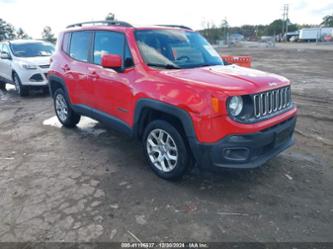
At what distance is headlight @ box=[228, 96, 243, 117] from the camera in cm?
309

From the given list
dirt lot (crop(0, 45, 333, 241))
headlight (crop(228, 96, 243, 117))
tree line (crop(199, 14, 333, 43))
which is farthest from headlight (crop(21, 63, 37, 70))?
tree line (crop(199, 14, 333, 43))

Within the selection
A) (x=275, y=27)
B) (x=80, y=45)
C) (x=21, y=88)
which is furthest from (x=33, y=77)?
(x=275, y=27)

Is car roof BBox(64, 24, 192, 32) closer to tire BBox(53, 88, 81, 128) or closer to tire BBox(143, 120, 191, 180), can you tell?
tire BBox(53, 88, 81, 128)

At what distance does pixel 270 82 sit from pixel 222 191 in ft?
4.66

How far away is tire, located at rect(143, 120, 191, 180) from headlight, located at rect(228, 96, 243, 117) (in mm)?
698

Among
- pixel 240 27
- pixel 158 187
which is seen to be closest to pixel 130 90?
pixel 158 187

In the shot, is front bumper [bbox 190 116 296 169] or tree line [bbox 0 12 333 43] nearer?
front bumper [bbox 190 116 296 169]

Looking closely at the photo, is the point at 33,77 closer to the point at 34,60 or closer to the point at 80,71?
the point at 34,60

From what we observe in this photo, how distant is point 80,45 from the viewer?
202 inches

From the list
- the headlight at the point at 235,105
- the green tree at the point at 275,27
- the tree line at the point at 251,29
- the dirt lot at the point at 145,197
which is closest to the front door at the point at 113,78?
the dirt lot at the point at 145,197

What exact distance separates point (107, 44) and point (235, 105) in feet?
7.71

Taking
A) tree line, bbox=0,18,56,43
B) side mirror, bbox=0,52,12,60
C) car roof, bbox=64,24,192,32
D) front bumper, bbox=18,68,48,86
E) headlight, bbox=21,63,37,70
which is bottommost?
front bumper, bbox=18,68,48,86

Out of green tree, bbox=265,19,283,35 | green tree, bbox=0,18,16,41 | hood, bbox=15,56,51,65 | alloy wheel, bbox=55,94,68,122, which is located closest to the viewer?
alloy wheel, bbox=55,94,68,122

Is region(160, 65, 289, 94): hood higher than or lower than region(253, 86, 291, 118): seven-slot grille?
higher
